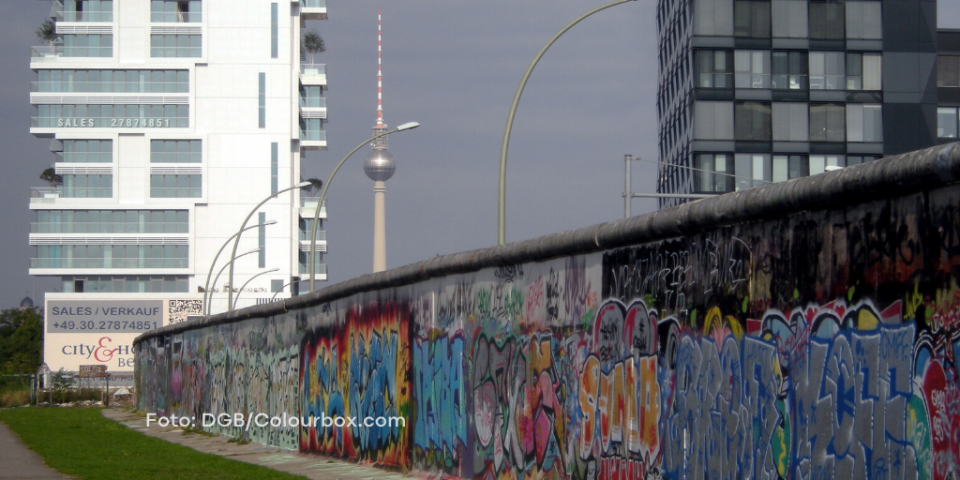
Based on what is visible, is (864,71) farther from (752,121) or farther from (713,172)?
(713,172)

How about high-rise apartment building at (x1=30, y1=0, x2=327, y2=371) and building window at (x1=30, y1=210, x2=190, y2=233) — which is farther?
building window at (x1=30, y1=210, x2=190, y2=233)

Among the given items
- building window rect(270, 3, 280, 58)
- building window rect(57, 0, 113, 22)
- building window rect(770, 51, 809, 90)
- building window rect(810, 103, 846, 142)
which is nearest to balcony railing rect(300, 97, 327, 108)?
building window rect(270, 3, 280, 58)

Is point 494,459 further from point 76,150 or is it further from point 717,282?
point 76,150

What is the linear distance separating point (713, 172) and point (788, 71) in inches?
284

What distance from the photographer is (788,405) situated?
757 centimetres

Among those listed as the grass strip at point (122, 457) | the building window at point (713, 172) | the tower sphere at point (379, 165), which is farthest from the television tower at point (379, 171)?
the grass strip at point (122, 457)

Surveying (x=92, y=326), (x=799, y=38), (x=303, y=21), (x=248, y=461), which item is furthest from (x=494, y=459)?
(x=303, y=21)

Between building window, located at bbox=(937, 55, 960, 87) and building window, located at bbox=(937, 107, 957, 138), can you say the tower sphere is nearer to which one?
building window, located at bbox=(937, 55, 960, 87)

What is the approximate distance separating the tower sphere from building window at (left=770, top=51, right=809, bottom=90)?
57569 millimetres

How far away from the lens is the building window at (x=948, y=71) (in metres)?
74.2

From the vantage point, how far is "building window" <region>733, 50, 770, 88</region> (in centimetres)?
6625

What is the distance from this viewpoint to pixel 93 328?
91.2 meters

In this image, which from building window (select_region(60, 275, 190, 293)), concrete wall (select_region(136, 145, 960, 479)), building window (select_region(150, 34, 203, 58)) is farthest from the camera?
building window (select_region(150, 34, 203, 58))

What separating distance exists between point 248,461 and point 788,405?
42.5ft
